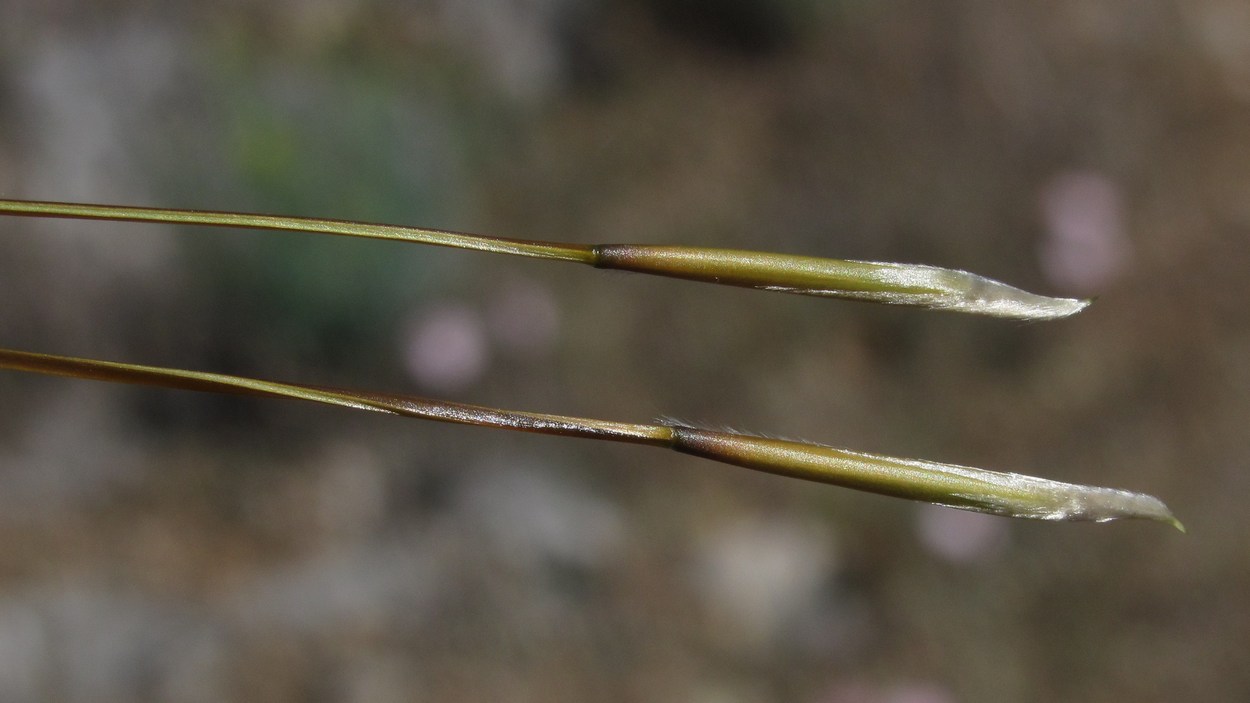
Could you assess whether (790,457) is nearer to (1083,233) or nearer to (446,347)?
(446,347)

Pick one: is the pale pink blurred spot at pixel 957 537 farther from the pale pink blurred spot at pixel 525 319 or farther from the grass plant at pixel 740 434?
the grass plant at pixel 740 434

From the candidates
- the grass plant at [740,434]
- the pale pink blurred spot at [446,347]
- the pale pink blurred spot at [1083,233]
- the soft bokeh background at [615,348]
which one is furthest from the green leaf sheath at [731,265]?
the pale pink blurred spot at [1083,233]

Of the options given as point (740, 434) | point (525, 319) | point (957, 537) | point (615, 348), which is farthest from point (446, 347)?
point (740, 434)

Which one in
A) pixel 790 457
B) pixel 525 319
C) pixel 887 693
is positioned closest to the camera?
pixel 790 457

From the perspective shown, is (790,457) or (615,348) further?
(615,348)

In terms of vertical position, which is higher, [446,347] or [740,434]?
[740,434]

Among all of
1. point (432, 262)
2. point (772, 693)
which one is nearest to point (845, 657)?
point (772, 693)

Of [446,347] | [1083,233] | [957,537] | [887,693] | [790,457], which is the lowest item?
[887,693]
